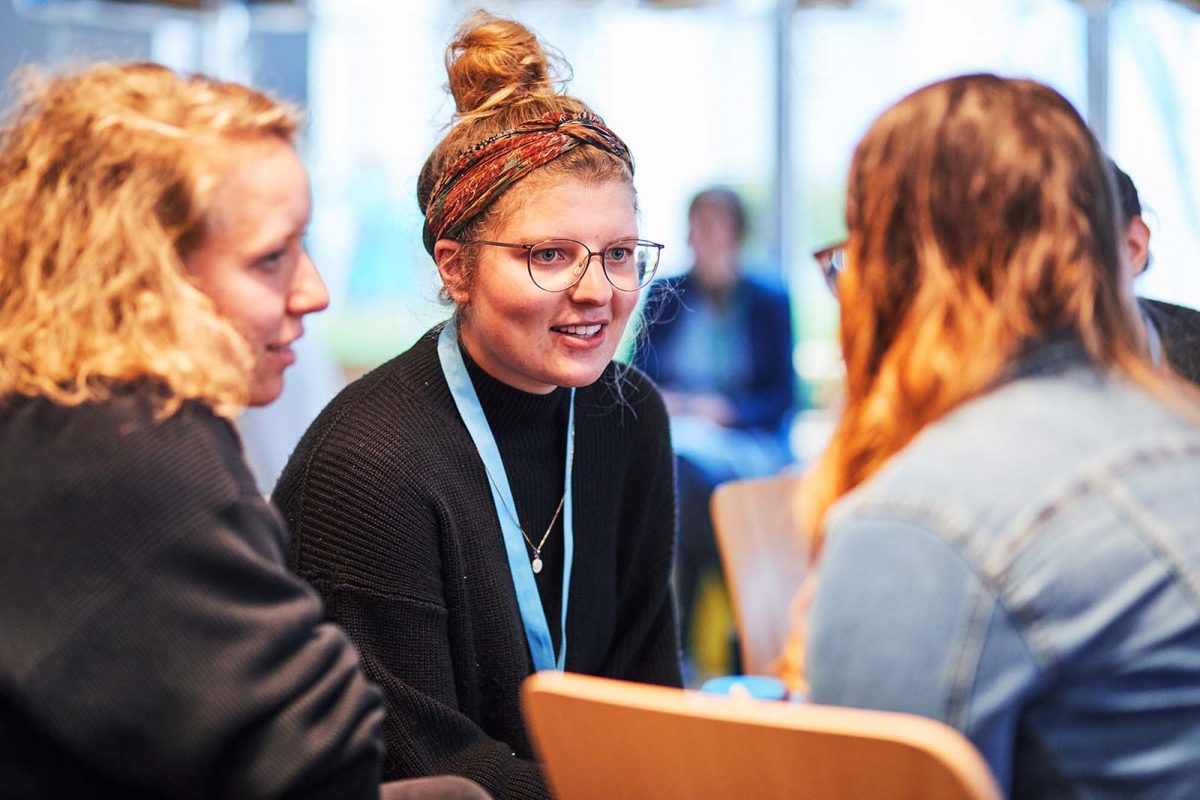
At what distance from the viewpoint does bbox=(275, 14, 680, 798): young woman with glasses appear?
1.60m

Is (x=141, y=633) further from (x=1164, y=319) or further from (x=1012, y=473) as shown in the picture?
(x=1164, y=319)

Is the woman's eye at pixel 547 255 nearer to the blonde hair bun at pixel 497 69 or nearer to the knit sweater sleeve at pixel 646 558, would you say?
the blonde hair bun at pixel 497 69

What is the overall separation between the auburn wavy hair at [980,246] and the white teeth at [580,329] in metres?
0.67

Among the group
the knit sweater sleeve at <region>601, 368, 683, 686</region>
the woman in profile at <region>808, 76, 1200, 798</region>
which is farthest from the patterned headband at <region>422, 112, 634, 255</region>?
the woman in profile at <region>808, 76, 1200, 798</region>

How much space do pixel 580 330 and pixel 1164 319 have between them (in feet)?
2.89

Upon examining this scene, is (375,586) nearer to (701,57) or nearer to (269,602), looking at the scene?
(269,602)

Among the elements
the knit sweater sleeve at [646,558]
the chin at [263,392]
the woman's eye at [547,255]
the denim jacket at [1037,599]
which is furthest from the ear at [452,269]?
the denim jacket at [1037,599]

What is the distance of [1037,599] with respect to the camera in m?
0.94

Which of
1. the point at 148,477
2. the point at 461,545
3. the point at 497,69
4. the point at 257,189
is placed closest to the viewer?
the point at 148,477

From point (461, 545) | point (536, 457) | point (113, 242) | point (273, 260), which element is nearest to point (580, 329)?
point (536, 457)

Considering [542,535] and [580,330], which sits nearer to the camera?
[580,330]

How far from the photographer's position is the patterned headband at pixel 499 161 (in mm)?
1711

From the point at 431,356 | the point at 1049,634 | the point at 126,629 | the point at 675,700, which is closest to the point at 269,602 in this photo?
the point at 126,629

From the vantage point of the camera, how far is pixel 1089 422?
101cm
